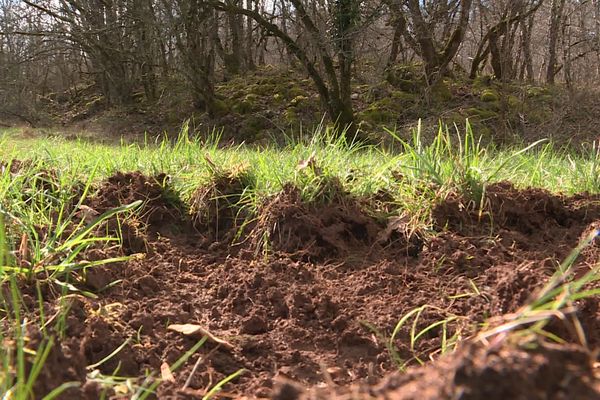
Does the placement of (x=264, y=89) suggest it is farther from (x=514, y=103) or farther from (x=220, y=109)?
(x=514, y=103)

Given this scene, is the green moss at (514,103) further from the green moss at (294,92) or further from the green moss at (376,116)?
the green moss at (294,92)

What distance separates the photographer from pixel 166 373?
4.43 feet

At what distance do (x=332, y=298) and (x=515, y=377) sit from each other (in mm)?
1134

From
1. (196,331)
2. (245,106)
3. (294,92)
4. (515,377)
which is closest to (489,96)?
(294,92)

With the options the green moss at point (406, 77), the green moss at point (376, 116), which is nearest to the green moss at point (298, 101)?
the green moss at point (376, 116)

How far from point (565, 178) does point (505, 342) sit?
2.46 m

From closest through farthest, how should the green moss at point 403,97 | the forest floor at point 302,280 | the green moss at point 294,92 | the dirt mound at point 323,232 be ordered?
1. the forest floor at point 302,280
2. the dirt mound at point 323,232
3. the green moss at point 403,97
4. the green moss at point 294,92

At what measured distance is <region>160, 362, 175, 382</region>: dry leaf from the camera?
4.29 ft

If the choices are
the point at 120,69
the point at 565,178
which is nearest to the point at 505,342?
the point at 565,178

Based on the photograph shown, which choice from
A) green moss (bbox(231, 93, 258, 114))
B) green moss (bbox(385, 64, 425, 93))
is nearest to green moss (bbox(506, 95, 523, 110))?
green moss (bbox(385, 64, 425, 93))

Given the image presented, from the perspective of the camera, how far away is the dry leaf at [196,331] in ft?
5.04

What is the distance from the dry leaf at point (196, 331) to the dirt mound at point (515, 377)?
825mm

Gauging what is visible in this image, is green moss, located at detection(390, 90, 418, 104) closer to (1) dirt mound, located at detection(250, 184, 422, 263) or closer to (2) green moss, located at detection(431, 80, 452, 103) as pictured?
(2) green moss, located at detection(431, 80, 452, 103)

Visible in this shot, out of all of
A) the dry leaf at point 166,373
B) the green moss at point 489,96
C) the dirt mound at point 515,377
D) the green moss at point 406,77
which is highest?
the green moss at point 406,77
